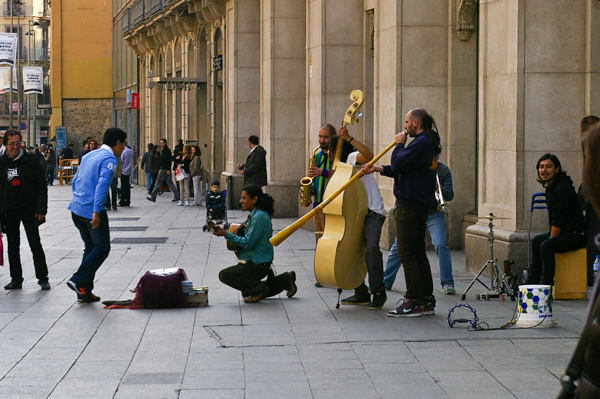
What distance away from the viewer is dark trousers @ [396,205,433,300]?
8.84 metres

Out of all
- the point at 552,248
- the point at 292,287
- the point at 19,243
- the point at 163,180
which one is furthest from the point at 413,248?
the point at 163,180

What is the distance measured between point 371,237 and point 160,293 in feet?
6.61

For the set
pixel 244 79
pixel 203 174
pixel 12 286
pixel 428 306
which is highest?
pixel 244 79

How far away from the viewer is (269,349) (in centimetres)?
754

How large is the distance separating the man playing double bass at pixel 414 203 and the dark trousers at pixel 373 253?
0.44 m

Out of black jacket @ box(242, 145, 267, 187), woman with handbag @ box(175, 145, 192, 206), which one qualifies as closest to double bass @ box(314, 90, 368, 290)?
black jacket @ box(242, 145, 267, 187)

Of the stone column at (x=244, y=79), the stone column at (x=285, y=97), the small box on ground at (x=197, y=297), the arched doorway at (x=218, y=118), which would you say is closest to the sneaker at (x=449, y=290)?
the small box on ground at (x=197, y=297)

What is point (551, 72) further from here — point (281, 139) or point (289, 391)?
point (281, 139)

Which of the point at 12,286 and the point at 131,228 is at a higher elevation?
the point at 12,286

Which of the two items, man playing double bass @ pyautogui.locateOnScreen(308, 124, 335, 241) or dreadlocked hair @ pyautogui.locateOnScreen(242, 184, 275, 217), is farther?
→ man playing double bass @ pyautogui.locateOnScreen(308, 124, 335, 241)

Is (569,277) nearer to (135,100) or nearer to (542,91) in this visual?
(542,91)

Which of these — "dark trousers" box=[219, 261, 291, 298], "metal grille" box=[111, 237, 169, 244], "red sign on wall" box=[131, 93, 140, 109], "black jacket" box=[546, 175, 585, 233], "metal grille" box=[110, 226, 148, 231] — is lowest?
"metal grille" box=[110, 226, 148, 231]

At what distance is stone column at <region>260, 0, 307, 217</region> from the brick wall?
39224mm

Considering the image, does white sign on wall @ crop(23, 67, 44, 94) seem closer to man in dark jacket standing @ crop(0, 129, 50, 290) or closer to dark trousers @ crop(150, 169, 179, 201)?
dark trousers @ crop(150, 169, 179, 201)
